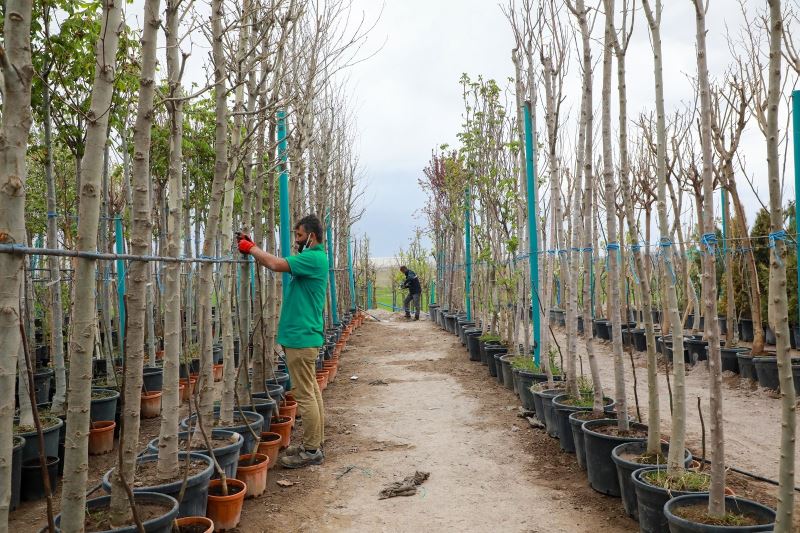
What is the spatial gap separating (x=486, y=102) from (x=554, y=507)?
684 cm

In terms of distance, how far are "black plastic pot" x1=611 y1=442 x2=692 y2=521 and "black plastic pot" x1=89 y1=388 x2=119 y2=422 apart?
13.1 feet

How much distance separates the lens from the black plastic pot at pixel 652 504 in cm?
283

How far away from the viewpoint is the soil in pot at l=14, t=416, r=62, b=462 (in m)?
3.97

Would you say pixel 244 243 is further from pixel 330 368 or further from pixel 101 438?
pixel 330 368

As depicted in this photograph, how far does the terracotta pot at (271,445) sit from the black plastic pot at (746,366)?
17.7ft

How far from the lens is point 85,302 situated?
217 cm

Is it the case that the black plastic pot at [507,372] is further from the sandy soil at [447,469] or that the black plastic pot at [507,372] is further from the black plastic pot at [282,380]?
the black plastic pot at [282,380]

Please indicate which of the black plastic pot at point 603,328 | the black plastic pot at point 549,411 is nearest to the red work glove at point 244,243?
the black plastic pot at point 549,411

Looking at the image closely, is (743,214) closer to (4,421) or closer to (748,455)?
(748,455)

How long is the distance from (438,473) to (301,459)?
3.41ft

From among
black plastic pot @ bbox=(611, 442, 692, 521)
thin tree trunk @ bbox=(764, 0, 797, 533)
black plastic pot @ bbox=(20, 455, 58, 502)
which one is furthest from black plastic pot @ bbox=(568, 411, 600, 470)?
black plastic pot @ bbox=(20, 455, 58, 502)

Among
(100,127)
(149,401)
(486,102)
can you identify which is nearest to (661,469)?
(100,127)

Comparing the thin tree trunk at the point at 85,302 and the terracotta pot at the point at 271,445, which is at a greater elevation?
the thin tree trunk at the point at 85,302

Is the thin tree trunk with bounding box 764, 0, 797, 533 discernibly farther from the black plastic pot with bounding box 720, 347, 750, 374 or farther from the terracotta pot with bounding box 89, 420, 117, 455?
the black plastic pot with bounding box 720, 347, 750, 374
